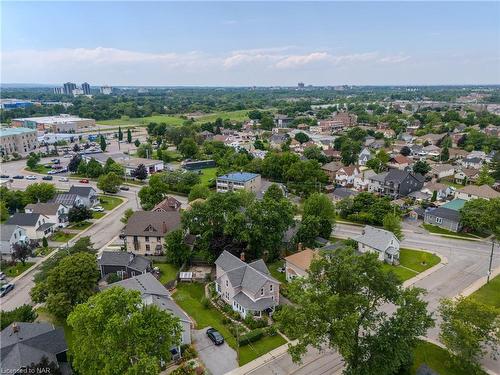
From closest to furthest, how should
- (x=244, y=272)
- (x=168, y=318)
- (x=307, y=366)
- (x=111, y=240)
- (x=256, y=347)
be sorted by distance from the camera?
(x=168, y=318) < (x=307, y=366) < (x=256, y=347) < (x=244, y=272) < (x=111, y=240)

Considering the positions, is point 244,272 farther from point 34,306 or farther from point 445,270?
point 445,270

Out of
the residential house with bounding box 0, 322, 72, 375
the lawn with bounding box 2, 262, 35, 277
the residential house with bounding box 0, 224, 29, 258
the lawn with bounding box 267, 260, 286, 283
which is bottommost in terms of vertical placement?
the lawn with bounding box 2, 262, 35, 277

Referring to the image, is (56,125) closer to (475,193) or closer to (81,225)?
(81,225)

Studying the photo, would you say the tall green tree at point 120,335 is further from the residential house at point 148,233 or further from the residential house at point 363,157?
the residential house at point 363,157

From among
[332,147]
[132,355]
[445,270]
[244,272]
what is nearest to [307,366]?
[244,272]

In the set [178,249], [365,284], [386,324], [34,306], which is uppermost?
[365,284]

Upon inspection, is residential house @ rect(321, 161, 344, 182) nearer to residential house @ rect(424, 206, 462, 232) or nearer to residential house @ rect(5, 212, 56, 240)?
residential house @ rect(424, 206, 462, 232)

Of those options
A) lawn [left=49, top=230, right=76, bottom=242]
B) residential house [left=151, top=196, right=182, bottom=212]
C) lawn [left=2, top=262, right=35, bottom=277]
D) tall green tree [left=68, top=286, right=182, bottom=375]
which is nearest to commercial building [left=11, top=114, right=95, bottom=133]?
lawn [left=49, top=230, right=76, bottom=242]
